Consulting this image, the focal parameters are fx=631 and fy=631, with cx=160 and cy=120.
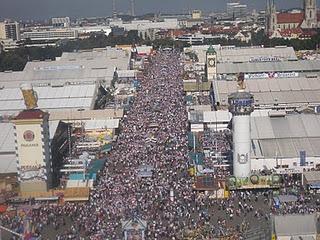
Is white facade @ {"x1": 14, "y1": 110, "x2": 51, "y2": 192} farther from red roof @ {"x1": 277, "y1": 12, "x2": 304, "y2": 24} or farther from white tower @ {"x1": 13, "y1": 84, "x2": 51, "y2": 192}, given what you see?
red roof @ {"x1": 277, "y1": 12, "x2": 304, "y2": 24}

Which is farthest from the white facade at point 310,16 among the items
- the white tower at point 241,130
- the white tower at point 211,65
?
the white tower at point 241,130

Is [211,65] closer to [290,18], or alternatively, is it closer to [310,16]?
[310,16]

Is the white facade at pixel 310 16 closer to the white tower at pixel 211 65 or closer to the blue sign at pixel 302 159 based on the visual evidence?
the white tower at pixel 211 65

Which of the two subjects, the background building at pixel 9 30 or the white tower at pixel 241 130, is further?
the background building at pixel 9 30

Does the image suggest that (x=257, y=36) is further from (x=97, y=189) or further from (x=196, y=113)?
(x=97, y=189)

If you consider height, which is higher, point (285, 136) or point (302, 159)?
point (285, 136)

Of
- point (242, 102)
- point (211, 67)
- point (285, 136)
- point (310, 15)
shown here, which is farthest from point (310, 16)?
point (242, 102)

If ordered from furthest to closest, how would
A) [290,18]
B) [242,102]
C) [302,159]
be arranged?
[290,18] → [302,159] → [242,102]

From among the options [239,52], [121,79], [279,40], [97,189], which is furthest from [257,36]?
[97,189]
